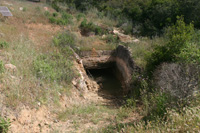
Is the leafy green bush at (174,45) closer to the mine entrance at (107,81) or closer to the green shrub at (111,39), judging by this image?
the mine entrance at (107,81)

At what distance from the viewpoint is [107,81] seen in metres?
9.59

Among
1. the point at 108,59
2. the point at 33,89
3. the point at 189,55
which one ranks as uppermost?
the point at 189,55

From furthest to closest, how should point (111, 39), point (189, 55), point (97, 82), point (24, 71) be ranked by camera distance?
1. point (111, 39)
2. point (97, 82)
3. point (24, 71)
4. point (189, 55)

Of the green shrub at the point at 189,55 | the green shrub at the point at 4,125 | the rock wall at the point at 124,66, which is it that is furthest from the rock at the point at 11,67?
the green shrub at the point at 189,55

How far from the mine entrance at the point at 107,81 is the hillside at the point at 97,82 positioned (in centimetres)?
6

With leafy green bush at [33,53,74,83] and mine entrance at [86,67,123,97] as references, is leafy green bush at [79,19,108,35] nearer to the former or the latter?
mine entrance at [86,67,123,97]

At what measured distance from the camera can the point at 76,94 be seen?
20.1ft

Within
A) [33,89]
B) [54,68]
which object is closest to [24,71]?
[33,89]

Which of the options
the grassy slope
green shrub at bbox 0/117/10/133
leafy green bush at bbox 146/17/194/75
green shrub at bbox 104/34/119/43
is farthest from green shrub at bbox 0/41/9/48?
green shrub at bbox 104/34/119/43

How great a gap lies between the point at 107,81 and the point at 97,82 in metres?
0.68

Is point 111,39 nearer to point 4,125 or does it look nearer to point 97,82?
point 97,82

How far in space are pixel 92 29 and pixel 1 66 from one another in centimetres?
801

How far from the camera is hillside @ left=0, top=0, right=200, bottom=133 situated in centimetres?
353

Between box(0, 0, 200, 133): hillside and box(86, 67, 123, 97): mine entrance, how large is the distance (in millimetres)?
60
